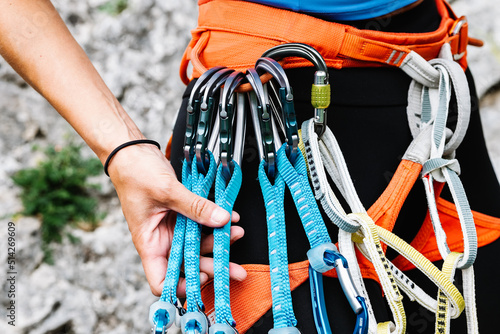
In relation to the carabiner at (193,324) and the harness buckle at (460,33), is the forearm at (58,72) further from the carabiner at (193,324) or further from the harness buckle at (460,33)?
the harness buckle at (460,33)

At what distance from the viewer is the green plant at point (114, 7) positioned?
3.63 metres

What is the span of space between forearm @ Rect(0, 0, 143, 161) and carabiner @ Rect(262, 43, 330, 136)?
34cm

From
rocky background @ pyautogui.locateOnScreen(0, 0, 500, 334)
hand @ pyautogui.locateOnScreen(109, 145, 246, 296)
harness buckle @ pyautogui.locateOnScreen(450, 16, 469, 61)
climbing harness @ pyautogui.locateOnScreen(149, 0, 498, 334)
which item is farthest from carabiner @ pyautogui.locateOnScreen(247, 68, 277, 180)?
rocky background @ pyautogui.locateOnScreen(0, 0, 500, 334)

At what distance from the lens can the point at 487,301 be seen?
1.11 m

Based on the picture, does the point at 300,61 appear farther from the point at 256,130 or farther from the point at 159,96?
the point at 159,96

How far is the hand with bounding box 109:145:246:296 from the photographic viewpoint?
82 cm

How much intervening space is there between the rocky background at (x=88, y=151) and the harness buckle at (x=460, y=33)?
2188 mm

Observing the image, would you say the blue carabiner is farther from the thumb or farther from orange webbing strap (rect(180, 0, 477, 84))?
orange webbing strap (rect(180, 0, 477, 84))

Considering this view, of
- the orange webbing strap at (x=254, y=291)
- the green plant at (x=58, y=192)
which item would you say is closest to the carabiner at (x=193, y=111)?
the orange webbing strap at (x=254, y=291)

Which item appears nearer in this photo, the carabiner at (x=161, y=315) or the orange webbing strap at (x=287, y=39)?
the carabiner at (x=161, y=315)

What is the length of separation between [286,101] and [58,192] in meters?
Result: 2.65

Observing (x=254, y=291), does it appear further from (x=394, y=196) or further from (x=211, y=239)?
(x=394, y=196)

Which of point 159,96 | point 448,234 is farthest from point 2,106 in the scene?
point 448,234

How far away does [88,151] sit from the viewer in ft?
11.1
